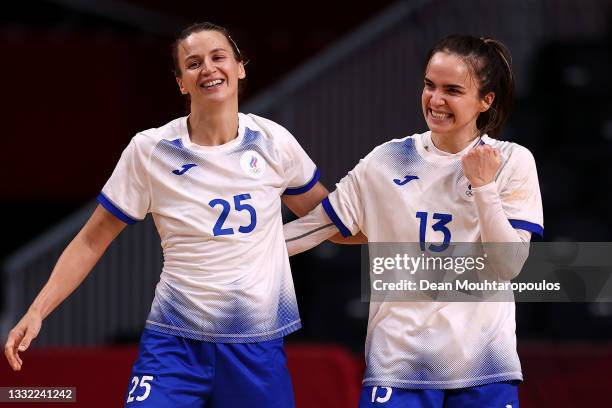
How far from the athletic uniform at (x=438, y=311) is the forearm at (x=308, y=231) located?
23 cm

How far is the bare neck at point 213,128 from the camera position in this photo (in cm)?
350

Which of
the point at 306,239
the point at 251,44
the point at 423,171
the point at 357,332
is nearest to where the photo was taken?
the point at 423,171

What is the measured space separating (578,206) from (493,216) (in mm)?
4289

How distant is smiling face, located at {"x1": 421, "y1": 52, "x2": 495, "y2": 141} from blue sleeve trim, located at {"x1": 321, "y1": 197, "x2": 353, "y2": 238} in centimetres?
44

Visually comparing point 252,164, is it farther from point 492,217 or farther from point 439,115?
point 492,217

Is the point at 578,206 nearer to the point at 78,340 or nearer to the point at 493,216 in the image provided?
the point at 78,340

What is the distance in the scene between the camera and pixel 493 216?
3.21 metres

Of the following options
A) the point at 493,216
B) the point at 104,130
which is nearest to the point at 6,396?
the point at 493,216

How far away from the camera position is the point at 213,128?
11.5 ft

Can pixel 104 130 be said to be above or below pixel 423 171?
above

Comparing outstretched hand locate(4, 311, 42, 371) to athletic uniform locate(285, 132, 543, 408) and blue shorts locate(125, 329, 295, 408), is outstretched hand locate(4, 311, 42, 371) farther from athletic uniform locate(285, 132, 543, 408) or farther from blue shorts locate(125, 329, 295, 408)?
athletic uniform locate(285, 132, 543, 408)

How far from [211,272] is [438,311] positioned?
2.20 feet

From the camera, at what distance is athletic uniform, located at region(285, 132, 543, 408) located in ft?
10.8

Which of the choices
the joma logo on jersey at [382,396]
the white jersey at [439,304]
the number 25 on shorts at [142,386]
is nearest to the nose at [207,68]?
the white jersey at [439,304]
